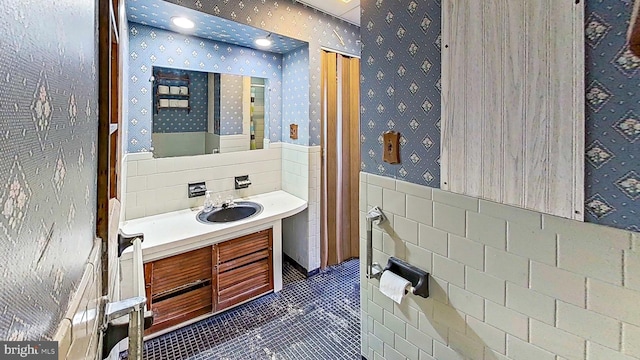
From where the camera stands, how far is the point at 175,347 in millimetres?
2049

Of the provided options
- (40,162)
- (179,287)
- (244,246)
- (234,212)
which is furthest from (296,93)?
(40,162)

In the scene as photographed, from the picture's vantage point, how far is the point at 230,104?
9.32 ft

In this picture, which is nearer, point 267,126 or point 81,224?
point 81,224

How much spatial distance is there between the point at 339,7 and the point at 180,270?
2392 millimetres

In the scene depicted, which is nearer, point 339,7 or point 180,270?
point 180,270

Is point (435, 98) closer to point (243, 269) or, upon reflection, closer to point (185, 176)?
point (243, 269)

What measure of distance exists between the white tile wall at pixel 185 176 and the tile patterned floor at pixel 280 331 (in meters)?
0.92

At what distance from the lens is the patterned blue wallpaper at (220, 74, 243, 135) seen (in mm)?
2771

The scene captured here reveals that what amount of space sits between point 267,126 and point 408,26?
1.95 metres

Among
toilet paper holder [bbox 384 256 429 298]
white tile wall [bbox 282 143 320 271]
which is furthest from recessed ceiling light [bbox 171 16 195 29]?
toilet paper holder [bbox 384 256 429 298]

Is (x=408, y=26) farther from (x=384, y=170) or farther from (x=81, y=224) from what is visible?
(x=81, y=224)

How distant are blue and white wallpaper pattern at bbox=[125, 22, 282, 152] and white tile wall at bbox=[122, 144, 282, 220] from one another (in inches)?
7.2

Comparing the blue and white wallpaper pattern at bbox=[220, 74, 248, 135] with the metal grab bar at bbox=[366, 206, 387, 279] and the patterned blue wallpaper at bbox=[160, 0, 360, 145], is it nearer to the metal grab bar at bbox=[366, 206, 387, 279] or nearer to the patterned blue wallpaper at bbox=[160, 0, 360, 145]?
the patterned blue wallpaper at bbox=[160, 0, 360, 145]

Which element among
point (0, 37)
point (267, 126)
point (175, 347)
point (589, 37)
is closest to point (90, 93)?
point (0, 37)
